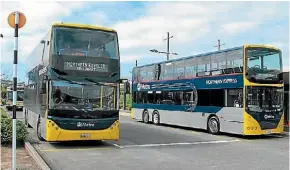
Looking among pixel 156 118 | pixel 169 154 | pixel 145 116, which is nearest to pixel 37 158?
pixel 169 154

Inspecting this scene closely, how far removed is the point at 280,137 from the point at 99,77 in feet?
29.9

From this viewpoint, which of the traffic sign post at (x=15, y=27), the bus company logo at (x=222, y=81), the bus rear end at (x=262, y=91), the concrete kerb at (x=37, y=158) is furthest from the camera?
the bus company logo at (x=222, y=81)

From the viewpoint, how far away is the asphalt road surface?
372 inches

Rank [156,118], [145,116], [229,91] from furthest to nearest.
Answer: [145,116] → [156,118] → [229,91]

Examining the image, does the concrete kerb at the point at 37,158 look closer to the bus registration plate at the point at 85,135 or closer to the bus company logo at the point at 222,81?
the bus registration plate at the point at 85,135

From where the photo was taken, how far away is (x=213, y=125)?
17.6 m

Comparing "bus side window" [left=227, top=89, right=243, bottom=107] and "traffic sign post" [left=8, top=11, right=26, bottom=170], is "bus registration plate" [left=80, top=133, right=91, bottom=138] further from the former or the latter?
"bus side window" [left=227, top=89, right=243, bottom=107]

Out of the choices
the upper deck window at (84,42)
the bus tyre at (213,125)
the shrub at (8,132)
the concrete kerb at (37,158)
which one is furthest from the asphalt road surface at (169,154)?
the upper deck window at (84,42)

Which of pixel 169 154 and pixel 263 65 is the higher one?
pixel 263 65

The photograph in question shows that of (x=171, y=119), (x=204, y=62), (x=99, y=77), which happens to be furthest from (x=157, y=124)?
(x=99, y=77)

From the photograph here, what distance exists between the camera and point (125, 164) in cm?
959

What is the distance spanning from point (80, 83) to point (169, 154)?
3.67 m

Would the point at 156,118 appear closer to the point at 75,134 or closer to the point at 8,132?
the point at 75,134

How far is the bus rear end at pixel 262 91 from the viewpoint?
15.6 metres
